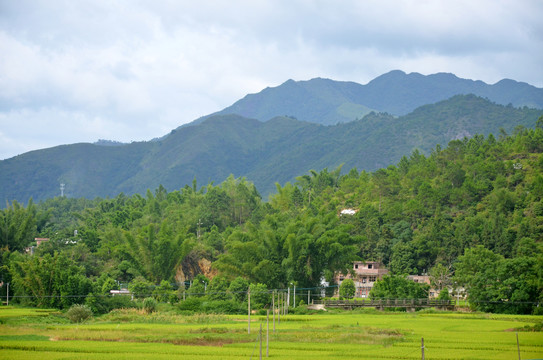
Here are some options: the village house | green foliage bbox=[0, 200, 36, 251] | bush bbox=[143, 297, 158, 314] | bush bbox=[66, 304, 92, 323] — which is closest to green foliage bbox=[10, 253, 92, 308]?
bush bbox=[143, 297, 158, 314]

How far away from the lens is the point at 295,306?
46.1 metres

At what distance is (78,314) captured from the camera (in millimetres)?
36281

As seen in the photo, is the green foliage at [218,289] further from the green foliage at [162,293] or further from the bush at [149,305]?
the bush at [149,305]

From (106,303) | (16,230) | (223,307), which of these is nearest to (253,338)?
(223,307)

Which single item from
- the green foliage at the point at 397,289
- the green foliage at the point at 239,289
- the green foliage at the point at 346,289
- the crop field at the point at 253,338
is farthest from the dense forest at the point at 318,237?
the crop field at the point at 253,338

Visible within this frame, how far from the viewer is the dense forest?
43.5m

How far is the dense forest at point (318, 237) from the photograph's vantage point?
43.5 meters

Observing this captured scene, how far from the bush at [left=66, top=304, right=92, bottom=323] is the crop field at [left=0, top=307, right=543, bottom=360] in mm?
412

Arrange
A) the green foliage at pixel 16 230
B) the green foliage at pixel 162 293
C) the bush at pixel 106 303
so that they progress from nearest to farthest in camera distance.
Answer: the bush at pixel 106 303 → the green foliage at pixel 162 293 → the green foliage at pixel 16 230

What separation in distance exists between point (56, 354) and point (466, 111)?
165004 millimetres

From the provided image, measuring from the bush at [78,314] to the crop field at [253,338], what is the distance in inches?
16.2

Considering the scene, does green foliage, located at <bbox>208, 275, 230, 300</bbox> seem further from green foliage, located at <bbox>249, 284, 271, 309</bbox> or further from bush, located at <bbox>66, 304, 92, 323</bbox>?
bush, located at <bbox>66, 304, 92, 323</bbox>

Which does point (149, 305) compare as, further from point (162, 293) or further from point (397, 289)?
point (397, 289)

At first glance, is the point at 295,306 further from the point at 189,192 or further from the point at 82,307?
the point at 189,192
